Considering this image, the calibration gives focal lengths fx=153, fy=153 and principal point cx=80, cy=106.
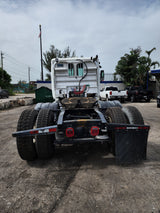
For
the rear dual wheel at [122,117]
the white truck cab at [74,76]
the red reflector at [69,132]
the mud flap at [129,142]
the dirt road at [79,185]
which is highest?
the white truck cab at [74,76]

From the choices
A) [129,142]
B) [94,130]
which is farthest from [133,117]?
[94,130]

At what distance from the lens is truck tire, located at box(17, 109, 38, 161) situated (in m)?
3.12

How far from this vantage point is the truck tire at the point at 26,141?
10.2 feet

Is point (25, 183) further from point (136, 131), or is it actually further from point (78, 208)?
point (136, 131)

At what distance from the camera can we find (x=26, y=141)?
3.11 m

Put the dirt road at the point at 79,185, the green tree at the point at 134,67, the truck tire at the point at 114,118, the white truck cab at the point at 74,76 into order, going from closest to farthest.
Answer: the dirt road at the point at 79,185
the truck tire at the point at 114,118
the white truck cab at the point at 74,76
the green tree at the point at 134,67

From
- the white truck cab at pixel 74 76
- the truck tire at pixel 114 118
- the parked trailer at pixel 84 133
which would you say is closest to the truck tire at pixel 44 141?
the parked trailer at pixel 84 133

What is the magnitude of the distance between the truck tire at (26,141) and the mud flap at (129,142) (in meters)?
1.70

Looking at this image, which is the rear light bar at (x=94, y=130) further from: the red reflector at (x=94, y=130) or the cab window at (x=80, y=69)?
the cab window at (x=80, y=69)

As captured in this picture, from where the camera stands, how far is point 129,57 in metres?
24.2

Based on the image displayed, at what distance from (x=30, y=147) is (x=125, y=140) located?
191cm

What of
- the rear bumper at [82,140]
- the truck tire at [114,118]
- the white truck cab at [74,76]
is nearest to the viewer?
the rear bumper at [82,140]

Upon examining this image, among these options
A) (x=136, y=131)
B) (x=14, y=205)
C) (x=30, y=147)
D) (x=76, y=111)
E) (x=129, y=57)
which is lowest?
(x=14, y=205)

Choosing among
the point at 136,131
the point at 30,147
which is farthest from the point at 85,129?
the point at 30,147
